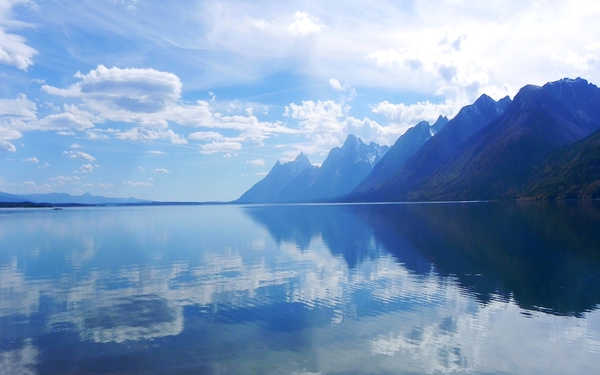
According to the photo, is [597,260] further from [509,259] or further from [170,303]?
[170,303]

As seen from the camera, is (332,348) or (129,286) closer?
(332,348)

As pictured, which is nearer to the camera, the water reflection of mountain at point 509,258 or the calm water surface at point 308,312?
the calm water surface at point 308,312

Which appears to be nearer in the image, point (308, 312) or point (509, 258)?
point (308, 312)

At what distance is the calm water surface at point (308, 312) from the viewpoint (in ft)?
80.6

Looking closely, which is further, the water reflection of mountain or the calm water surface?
the water reflection of mountain

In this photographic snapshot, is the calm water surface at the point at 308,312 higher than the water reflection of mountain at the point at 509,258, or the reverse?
the water reflection of mountain at the point at 509,258

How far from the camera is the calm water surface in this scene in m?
24.6

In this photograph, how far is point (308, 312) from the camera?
35062mm

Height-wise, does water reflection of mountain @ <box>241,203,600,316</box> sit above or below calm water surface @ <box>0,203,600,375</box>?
above

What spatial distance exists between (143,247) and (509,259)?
2506 inches

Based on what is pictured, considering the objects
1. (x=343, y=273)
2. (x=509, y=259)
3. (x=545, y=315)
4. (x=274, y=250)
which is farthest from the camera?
(x=274, y=250)

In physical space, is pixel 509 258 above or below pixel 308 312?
above

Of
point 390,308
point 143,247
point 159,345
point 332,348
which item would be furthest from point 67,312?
point 143,247

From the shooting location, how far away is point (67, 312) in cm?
3550
